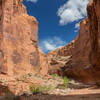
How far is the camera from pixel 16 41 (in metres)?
15.2

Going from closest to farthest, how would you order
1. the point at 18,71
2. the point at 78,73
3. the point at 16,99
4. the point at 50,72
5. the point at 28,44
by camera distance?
1. the point at 16,99
2. the point at 18,71
3. the point at 28,44
4. the point at 78,73
5. the point at 50,72

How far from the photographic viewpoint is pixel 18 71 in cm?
1456

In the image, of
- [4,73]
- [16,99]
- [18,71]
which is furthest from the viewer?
[18,71]

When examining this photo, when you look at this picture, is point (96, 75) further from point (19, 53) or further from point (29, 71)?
point (19, 53)

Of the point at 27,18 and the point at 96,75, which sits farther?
the point at 96,75

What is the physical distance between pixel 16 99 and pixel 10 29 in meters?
10.2

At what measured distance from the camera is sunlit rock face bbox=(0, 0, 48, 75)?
13.5m

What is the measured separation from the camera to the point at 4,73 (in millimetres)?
12609

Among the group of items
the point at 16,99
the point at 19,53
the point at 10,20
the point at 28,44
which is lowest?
the point at 16,99

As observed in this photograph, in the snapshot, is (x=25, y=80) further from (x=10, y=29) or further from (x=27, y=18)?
(x=27, y=18)

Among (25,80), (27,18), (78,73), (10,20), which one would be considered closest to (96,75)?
(78,73)

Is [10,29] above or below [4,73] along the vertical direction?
above

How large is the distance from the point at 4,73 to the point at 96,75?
15.1m

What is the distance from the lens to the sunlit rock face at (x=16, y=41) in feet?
44.4
